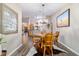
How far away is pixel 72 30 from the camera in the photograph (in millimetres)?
2393

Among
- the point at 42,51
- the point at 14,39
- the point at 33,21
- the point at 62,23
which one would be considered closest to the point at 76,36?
the point at 62,23

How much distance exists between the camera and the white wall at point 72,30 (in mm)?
2361

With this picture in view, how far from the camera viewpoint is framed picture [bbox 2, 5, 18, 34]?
91.4 inches

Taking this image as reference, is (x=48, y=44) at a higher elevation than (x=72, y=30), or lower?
lower

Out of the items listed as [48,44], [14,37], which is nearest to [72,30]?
[48,44]

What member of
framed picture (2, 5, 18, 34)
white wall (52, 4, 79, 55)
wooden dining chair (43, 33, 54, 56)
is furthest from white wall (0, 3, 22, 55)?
white wall (52, 4, 79, 55)

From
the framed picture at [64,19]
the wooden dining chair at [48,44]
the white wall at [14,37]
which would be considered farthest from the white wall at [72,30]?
the white wall at [14,37]

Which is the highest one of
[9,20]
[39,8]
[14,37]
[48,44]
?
[39,8]

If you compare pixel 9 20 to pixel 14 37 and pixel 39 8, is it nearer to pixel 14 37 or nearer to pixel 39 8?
pixel 14 37

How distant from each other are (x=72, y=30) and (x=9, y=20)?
4.07ft

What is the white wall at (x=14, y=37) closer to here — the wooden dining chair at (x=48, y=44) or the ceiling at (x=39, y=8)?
the ceiling at (x=39, y=8)

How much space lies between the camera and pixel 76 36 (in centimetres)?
237

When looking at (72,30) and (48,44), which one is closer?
(72,30)

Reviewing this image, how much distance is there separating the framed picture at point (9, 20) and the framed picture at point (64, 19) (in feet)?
2.82
